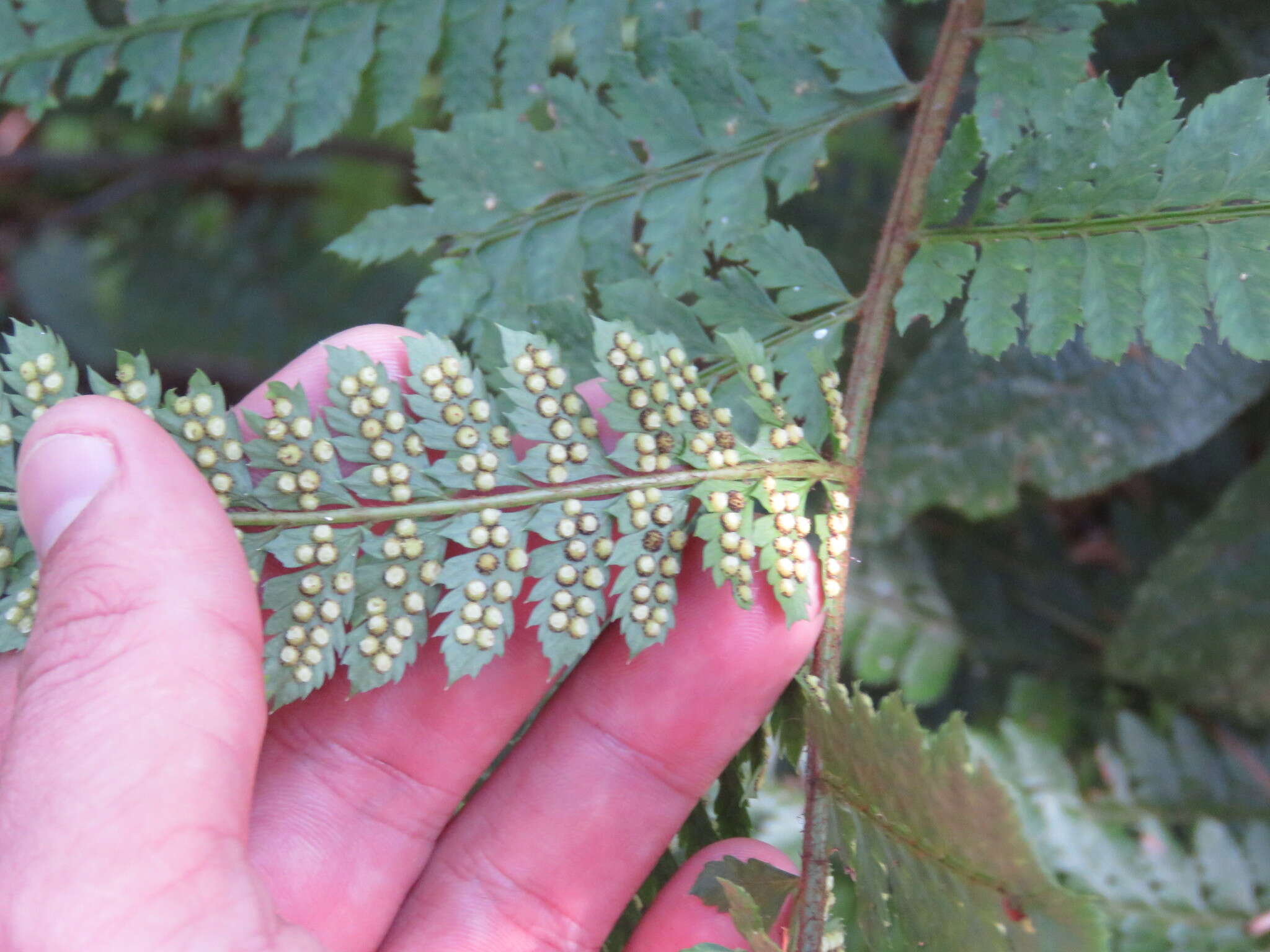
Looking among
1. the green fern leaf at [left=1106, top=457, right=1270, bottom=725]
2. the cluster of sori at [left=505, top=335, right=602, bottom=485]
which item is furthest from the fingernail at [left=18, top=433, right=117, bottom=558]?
the green fern leaf at [left=1106, top=457, right=1270, bottom=725]

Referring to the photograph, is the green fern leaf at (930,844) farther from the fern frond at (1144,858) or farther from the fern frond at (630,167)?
the fern frond at (1144,858)

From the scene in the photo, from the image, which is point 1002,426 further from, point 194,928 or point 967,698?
point 194,928

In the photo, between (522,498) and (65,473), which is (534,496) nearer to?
(522,498)

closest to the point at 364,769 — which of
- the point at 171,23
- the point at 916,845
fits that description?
the point at 916,845

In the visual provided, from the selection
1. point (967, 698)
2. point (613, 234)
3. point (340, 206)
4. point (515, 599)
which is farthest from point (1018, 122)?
point (340, 206)

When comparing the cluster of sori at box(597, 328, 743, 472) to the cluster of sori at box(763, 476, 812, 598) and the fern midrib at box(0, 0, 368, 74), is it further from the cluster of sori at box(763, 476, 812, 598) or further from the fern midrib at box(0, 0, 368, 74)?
the fern midrib at box(0, 0, 368, 74)
